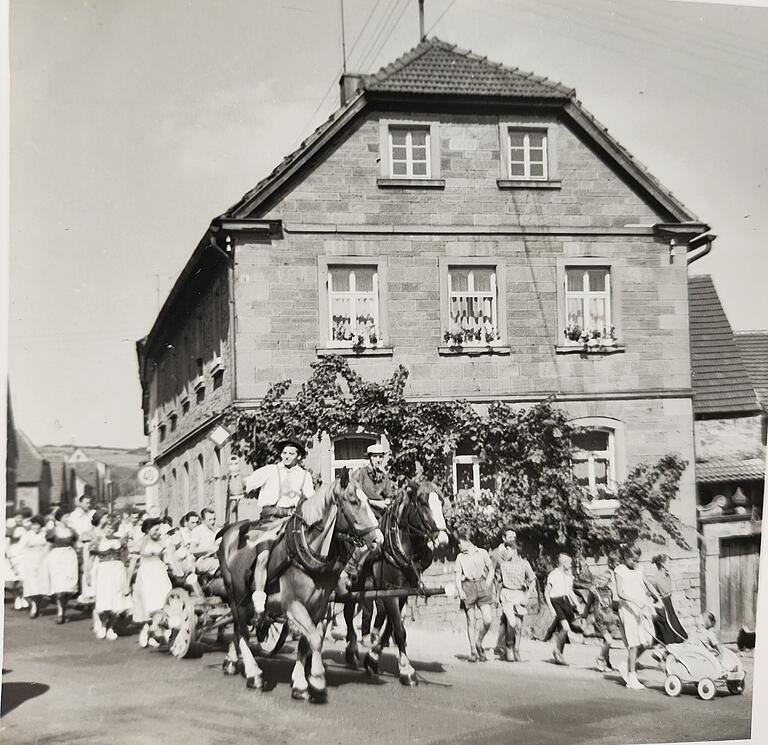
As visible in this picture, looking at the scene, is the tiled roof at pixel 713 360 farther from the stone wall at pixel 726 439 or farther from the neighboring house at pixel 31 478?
the neighboring house at pixel 31 478

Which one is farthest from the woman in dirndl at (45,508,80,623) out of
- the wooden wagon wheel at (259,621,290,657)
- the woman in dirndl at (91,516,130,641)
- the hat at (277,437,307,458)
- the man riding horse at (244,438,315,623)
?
the hat at (277,437,307,458)

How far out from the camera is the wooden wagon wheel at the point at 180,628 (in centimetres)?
784

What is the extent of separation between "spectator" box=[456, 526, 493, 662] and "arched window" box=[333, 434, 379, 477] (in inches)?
38.1

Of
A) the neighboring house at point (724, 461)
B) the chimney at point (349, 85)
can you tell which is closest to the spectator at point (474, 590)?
the neighboring house at point (724, 461)

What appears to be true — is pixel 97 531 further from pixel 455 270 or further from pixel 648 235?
pixel 648 235

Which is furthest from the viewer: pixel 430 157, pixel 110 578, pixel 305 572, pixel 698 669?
pixel 430 157

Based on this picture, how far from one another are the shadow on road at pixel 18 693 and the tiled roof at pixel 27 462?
53.2 inches

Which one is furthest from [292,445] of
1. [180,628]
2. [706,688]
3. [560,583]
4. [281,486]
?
[706,688]

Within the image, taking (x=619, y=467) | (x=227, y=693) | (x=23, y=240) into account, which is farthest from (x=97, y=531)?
(x=619, y=467)

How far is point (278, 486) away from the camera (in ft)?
26.1

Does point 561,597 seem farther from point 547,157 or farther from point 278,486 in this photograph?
point 547,157

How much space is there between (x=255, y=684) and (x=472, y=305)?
324 centimetres

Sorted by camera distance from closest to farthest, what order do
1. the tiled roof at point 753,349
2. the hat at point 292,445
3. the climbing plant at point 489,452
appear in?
1. the hat at point 292,445
2. the climbing plant at point 489,452
3. the tiled roof at point 753,349

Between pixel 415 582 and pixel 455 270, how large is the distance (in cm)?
243
